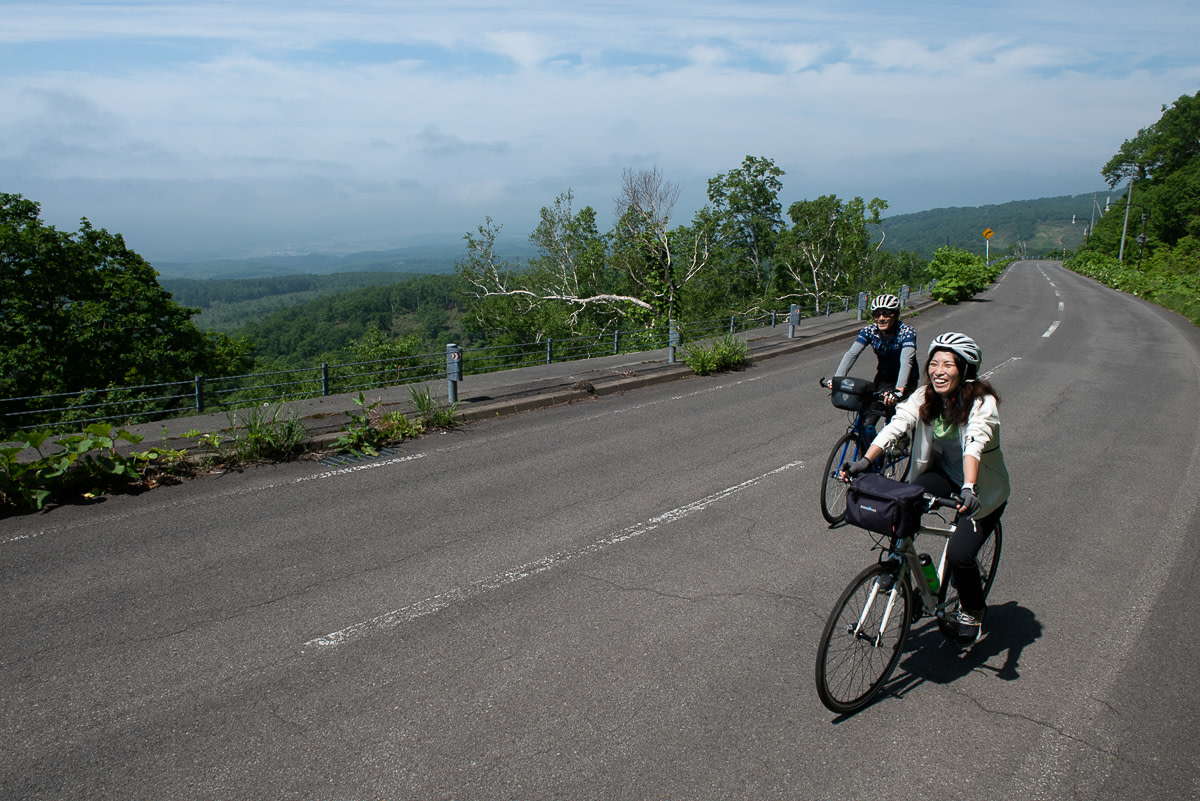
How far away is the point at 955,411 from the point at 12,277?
103 ft

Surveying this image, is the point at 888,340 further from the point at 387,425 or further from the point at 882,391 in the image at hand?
the point at 387,425

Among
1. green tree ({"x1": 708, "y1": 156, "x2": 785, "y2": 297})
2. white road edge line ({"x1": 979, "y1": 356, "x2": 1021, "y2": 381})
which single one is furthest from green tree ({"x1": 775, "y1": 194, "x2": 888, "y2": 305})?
white road edge line ({"x1": 979, "y1": 356, "x2": 1021, "y2": 381})

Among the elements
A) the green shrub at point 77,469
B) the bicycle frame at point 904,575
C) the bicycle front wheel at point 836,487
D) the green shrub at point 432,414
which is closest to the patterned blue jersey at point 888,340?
the bicycle front wheel at point 836,487

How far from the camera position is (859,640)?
11.4 feet

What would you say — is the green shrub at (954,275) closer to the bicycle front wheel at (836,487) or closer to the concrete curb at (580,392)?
the concrete curb at (580,392)

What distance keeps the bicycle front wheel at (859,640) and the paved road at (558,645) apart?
16cm

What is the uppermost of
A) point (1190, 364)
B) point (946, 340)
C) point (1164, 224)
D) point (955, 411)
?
point (1164, 224)

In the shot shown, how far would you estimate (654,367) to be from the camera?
1501 centimetres

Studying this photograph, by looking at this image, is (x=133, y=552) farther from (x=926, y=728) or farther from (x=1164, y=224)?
(x=1164, y=224)

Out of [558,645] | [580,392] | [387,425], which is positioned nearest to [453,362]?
[387,425]

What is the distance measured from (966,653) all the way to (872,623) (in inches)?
44.4

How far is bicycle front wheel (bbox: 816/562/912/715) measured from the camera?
3344 millimetres

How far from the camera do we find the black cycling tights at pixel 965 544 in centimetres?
359

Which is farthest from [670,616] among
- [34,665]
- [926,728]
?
[34,665]
